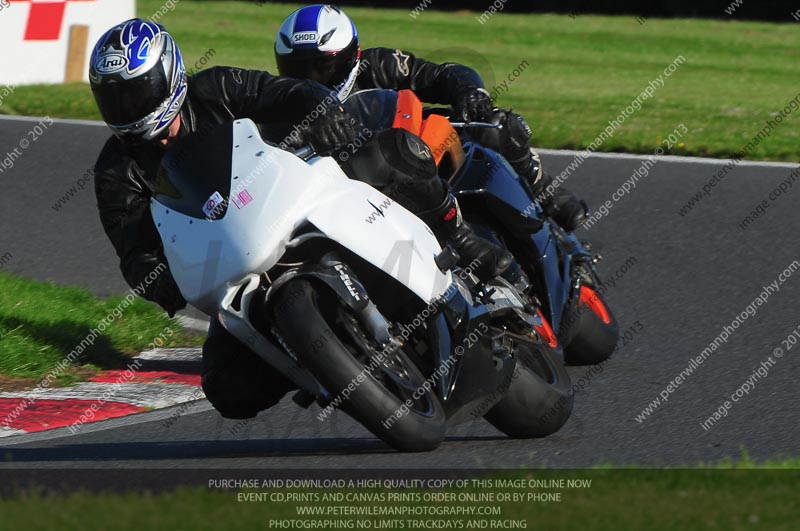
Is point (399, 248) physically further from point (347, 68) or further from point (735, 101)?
point (735, 101)

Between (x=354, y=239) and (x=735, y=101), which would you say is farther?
(x=735, y=101)

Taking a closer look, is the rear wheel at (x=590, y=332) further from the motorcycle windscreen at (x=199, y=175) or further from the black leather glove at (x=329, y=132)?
the motorcycle windscreen at (x=199, y=175)

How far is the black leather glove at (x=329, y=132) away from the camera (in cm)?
477

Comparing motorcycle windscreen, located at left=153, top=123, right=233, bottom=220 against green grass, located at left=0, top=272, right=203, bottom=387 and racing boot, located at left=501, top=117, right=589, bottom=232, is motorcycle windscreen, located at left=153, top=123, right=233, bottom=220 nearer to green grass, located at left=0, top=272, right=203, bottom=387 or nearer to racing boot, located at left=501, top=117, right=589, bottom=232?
racing boot, located at left=501, top=117, right=589, bottom=232

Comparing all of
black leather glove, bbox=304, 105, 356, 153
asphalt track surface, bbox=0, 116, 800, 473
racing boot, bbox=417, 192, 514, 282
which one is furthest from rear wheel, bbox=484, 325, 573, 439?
black leather glove, bbox=304, 105, 356, 153

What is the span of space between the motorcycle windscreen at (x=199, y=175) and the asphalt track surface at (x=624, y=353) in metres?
0.94

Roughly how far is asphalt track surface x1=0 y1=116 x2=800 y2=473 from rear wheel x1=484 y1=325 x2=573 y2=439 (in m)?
0.07

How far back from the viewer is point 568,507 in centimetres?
387

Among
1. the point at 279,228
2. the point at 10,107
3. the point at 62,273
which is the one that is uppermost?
the point at 279,228

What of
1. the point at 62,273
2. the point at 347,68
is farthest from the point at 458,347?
the point at 62,273

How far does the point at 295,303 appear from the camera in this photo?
4.24 metres

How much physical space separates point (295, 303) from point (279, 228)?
28 centimetres

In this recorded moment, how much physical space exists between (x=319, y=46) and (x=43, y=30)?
7.76 m

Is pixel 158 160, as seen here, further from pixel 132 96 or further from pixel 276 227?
pixel 276 227
